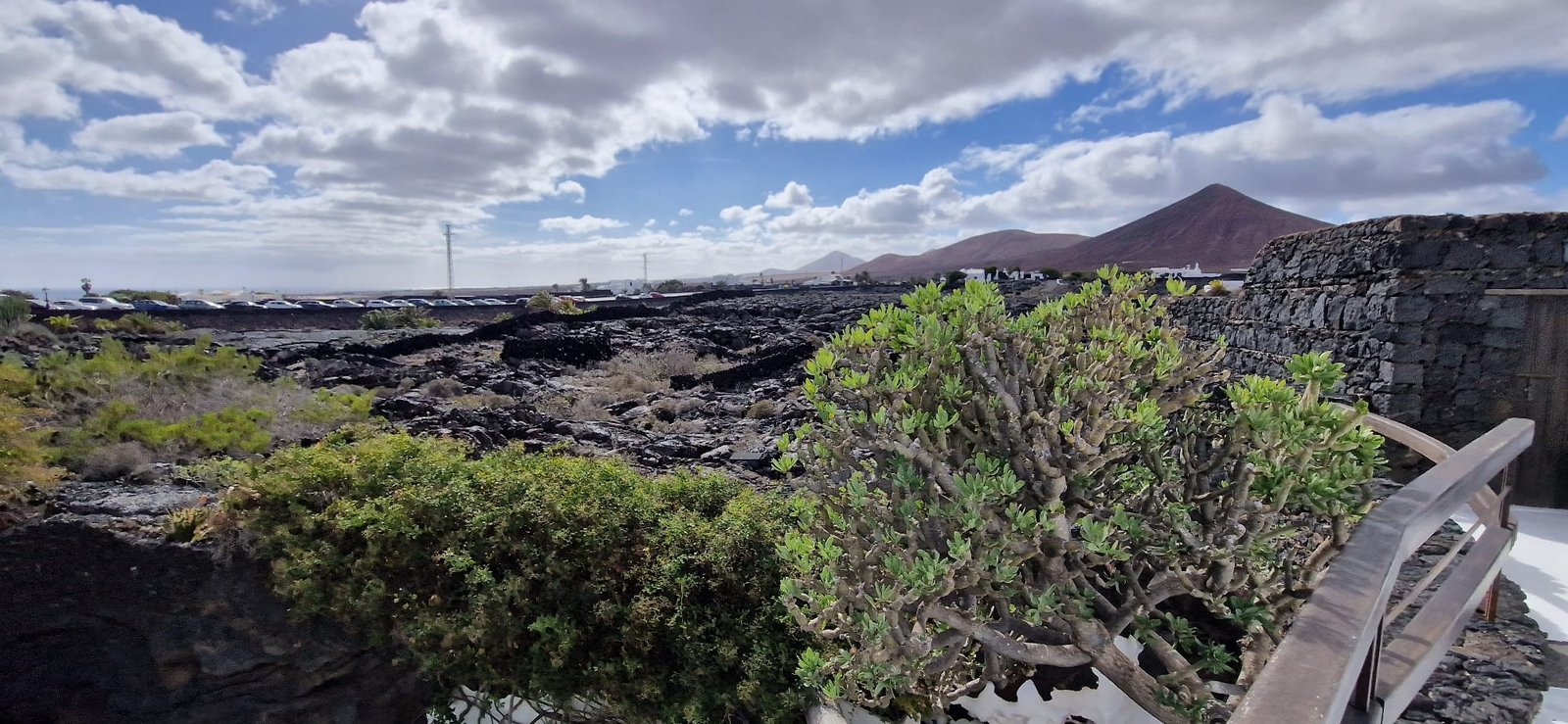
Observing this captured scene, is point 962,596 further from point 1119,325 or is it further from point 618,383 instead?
point 618,383

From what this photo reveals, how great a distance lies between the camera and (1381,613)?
1155 mm

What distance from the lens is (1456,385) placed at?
5887 millimetres

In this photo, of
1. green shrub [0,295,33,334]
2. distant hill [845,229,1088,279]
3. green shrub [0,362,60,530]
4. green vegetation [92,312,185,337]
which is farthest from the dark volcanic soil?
distant hill [845,229,1088,279]

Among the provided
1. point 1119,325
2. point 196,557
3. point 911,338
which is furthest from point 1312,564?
point 196,557

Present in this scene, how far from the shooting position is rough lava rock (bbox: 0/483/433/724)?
14.2 feet

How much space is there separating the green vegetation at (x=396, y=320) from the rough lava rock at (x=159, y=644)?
73.0 ft

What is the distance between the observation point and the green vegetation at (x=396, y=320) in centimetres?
2548

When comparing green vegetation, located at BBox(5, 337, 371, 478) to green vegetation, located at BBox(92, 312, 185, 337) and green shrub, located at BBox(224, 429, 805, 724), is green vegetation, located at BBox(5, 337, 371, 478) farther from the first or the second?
green vegetation, located at BBox(92, 312, 185, 337)

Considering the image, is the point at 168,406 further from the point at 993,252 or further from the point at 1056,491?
the point at 993,252

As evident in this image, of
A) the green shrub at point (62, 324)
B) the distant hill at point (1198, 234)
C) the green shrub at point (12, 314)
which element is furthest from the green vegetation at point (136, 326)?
the distant hill at point (1198, 234)

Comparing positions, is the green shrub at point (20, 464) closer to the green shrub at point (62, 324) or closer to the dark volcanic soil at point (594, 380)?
the dark volcanic soil at point (594, 380)

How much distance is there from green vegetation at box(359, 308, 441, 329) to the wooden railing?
1075 inches

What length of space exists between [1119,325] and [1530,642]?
1.98 m

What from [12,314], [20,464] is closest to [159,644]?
[20,464]
